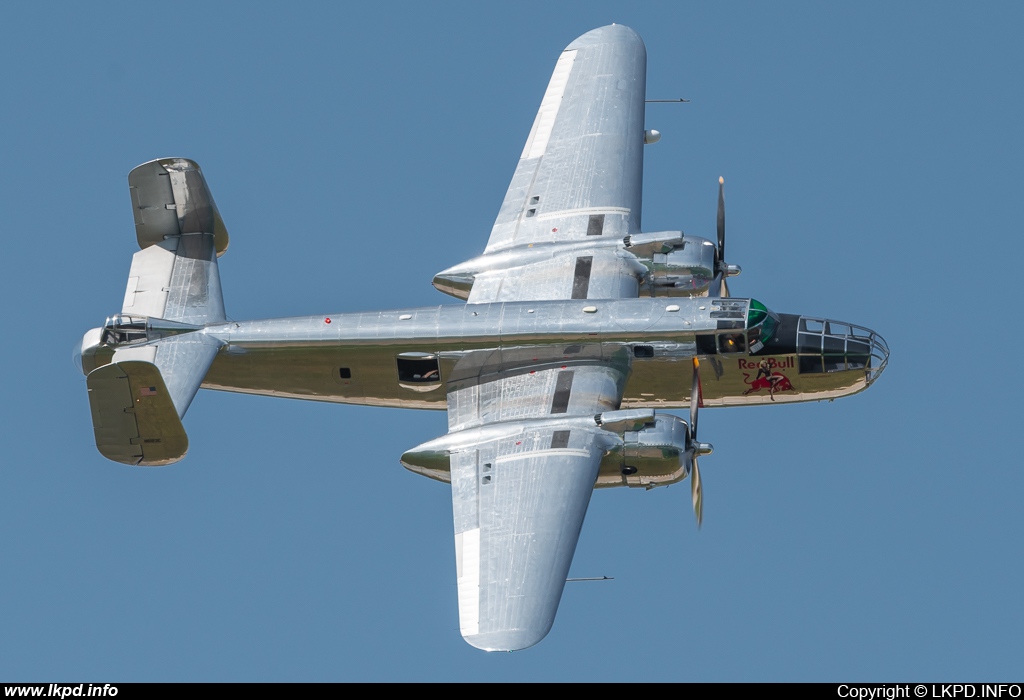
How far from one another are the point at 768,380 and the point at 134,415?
12.9 meters

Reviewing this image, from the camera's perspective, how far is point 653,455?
3994cm

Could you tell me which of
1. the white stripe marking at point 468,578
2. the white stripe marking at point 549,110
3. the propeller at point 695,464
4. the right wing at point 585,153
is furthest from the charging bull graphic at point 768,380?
the white stripe marking at point 549,110

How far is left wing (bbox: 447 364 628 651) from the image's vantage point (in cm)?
3778

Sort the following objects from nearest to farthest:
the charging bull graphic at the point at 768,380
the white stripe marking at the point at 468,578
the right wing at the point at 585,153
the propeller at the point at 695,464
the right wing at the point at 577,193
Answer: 1. the white stripe marking at the point at 468,578
2. the propeller at the point at 695,464
3. the charging bull graphic at the point at 768,380
4. the right wing at the point at 577,193
5. the right wing at the point at 585,153

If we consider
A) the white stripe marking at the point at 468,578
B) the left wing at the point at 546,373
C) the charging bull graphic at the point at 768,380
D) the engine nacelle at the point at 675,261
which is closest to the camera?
the white stripe marking at the point at 468,578

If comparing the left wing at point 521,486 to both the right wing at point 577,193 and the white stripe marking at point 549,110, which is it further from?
the white stripe marking at point 549,110

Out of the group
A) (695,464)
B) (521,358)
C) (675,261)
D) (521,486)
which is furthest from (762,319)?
(521,486)

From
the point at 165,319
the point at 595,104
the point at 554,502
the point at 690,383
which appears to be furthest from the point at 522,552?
the point at 595,104

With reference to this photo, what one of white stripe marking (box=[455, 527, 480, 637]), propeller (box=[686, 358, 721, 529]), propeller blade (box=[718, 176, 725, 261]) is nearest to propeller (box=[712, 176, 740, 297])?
propeller blade (box=[718, 176, 725, 261])

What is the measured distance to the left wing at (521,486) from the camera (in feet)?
124

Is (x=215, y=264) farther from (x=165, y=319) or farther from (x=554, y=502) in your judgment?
(x=554, y=502)

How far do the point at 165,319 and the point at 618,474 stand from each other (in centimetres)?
1029

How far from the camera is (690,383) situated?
42.8 metres

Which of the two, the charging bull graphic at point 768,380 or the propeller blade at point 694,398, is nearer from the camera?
the propeller blade at point 694,398
